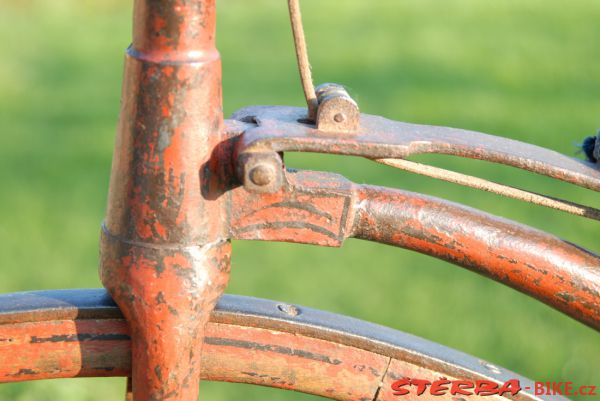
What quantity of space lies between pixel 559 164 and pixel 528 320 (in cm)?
151

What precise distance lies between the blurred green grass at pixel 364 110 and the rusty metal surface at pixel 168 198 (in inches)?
48.8

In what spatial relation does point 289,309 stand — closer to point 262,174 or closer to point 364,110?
point 262,174

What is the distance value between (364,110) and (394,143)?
2649mm

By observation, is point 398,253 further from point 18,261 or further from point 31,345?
point 31,345

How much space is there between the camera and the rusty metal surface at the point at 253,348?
2.62ft

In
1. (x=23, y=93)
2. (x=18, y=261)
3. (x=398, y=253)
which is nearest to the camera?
(x=18, y=261)

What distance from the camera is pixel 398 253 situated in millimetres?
2627

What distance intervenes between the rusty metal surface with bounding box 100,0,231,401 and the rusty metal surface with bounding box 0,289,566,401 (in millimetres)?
34

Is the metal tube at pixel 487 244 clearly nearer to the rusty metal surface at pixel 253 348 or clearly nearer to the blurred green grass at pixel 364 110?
the rusty metal surface at pixel 253 348

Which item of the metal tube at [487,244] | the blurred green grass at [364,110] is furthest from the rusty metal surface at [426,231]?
the blurred green grass at [364,110]

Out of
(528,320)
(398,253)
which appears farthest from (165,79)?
(398,253)

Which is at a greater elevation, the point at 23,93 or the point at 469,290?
the point at 23,93

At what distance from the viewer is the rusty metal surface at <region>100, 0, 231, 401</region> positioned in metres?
0.73

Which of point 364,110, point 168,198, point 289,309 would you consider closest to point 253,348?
point 289,309
